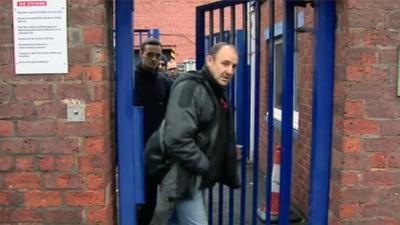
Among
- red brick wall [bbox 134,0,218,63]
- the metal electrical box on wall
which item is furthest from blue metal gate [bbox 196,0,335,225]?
red brick wall [bbox 134,0,218,63]

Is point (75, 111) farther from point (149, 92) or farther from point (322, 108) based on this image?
point (149, 92)

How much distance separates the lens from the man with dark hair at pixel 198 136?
9.57 feet

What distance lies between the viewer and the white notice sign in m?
2.68

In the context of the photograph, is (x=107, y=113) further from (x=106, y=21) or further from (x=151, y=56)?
(x=151, y=56)

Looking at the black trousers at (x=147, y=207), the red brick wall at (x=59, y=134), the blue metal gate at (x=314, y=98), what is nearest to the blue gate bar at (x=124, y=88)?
the red brick wall at (x=59, y=134)

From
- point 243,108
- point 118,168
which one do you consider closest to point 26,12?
point 118,168

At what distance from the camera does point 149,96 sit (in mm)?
4395

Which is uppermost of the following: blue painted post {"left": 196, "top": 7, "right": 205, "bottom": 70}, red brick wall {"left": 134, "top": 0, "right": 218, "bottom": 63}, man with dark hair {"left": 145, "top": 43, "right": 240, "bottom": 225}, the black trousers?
red brick wall {"left": 134, "top": 0, "right": 218, "bottom": 63}

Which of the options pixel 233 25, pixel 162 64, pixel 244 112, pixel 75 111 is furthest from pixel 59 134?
pixel 162 64

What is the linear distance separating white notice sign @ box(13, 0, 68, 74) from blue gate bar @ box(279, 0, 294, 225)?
52.6 inches

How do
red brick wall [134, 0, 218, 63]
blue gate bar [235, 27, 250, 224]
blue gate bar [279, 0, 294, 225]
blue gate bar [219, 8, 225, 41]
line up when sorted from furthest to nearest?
red brick wall [134, 0, 218, 63], blue gate bar [219, 8, 225, 41], blue gate bar [235, 27, 250, 224], blue gate bar [279, 0, 294, 225]

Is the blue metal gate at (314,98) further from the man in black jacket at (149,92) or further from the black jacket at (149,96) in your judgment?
the black jacket at (149,96)

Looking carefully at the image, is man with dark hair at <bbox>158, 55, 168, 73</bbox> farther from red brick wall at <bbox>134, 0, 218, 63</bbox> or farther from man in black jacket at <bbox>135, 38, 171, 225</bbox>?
red brick wall at <bbox>134, 0, 218, 63</bbox>

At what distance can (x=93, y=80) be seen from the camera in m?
2.73
